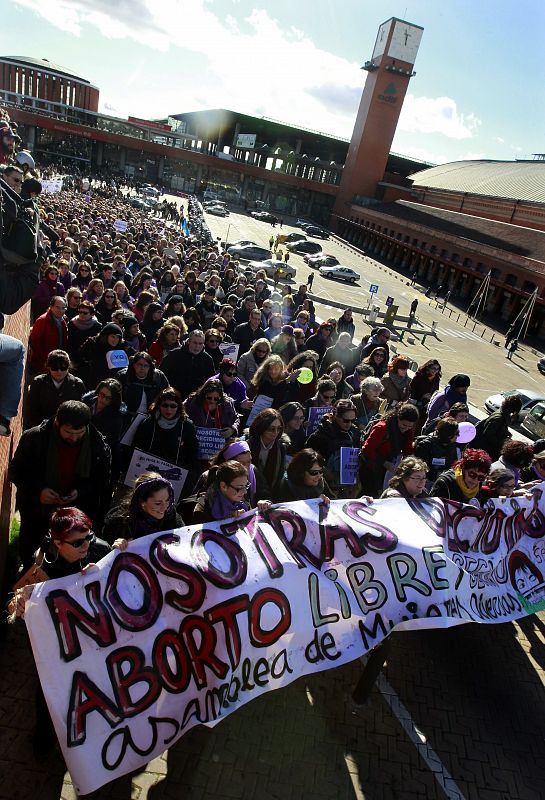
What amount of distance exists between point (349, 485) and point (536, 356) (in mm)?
31695

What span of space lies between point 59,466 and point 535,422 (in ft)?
53.2

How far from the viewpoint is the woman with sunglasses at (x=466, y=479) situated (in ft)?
17.6

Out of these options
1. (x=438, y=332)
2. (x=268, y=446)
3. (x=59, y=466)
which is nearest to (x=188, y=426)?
(x=268, y=446)

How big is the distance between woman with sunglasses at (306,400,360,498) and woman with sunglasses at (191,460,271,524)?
6.80 ft

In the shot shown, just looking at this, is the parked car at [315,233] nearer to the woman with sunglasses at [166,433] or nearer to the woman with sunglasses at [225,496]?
the woman with sunglasses at [166,433]

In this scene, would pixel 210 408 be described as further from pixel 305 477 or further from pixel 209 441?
pixel 305 477

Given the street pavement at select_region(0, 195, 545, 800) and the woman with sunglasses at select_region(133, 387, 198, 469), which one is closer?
the street pavement at select_region(0, 195, 545, 800)

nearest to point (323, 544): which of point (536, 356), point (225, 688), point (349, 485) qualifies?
point (225, 688)

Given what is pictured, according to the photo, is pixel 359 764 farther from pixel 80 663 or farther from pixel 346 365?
pixel 346 365

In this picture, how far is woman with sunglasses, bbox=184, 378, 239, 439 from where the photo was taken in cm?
608

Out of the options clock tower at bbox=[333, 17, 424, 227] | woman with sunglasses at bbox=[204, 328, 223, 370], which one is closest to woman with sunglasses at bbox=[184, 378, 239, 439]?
woman with sunglasses at bbox=[204, 328, 223, 370]

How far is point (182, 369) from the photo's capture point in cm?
730

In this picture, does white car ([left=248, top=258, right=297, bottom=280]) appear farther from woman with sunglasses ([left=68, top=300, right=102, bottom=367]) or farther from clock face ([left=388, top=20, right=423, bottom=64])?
clock face ([left=388, top=20, right=423, bottom=64])

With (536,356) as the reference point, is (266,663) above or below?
above
